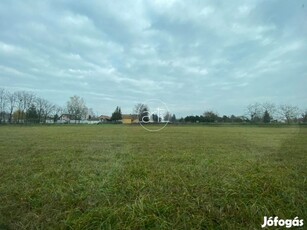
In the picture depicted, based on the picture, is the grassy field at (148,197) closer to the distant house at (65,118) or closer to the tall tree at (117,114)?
the tall tree at (117,114)

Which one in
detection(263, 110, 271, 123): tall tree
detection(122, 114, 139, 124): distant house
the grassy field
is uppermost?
detection(263, 110, 271, 123): tall tree

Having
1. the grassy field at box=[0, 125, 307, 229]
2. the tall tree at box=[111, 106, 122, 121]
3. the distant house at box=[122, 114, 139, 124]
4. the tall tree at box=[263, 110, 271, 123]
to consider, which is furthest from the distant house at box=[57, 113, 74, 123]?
the grassy field at box=[0, 125, 307, 229]

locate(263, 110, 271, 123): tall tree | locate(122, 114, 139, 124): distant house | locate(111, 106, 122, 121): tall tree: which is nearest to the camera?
locate(122, 114, 139, 124): distant house

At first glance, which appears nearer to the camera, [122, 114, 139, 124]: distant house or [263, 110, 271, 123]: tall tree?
[122, 114, 139, 124]: distant house

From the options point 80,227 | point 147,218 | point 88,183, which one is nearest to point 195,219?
point 147,218

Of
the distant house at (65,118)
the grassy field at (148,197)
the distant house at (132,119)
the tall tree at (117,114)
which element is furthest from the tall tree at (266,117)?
the grassy field at (148,197)

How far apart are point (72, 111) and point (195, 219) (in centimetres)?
8031

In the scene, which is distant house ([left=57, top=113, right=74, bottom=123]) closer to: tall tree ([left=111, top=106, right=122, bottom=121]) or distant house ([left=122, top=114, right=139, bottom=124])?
tall tree ([left=111, top=106, right=122, bottom=121])

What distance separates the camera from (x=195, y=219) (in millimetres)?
4047

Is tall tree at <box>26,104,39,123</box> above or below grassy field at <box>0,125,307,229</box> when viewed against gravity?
above

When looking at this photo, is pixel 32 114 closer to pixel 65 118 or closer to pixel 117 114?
pixel 65 118

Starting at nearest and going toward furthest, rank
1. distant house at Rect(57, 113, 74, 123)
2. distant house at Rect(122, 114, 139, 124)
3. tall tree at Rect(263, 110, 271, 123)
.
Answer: distant house at Rect(122, 114, 139, 124)
tall tree at Rect(263, 110, 271, 123)
distant house at Rect(57, 113, 74, 123)

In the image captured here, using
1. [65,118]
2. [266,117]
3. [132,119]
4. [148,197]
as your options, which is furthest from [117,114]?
[148,197]

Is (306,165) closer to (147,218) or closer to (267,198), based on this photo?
(267,198)
